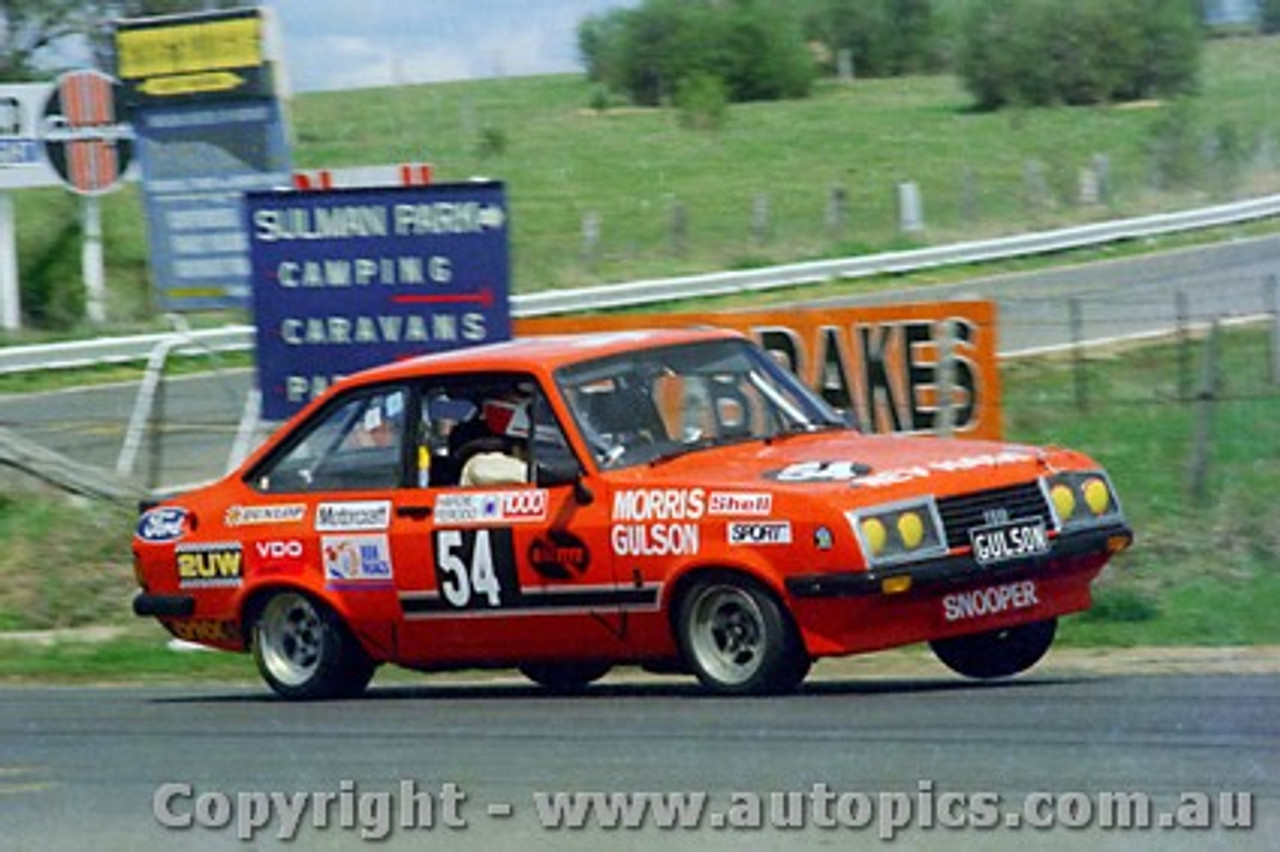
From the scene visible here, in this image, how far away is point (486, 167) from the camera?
50344mm

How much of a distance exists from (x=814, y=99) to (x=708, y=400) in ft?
183

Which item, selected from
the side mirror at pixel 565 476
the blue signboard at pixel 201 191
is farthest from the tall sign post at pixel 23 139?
the side mirror at pixel 565 476

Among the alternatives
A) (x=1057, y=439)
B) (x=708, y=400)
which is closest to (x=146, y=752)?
(x=708, y=400)

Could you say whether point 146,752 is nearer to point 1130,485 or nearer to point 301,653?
point 301,653

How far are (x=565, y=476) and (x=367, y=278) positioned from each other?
5187 mm

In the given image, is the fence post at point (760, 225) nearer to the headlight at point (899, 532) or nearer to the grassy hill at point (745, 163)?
the grassy hill at point (745, 163)

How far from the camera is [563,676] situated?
39.1 ft

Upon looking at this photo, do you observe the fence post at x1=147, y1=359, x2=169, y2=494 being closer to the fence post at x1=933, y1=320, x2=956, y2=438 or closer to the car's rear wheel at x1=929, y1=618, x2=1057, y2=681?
the fence post at x1=933, y1=320, x2=956, y2=438

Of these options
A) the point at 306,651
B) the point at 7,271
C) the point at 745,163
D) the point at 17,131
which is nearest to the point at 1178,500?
the point at 306,651

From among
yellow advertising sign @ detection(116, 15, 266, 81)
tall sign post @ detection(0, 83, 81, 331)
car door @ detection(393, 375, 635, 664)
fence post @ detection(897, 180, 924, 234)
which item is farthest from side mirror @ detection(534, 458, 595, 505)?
fence post @ detection(897, 180, 924, 234)

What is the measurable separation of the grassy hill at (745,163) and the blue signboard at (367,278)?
1950 cm

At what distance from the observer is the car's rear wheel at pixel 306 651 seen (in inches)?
461

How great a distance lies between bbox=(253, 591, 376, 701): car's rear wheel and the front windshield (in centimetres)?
164

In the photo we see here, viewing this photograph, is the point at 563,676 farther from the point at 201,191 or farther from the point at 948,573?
the point at 201,191
